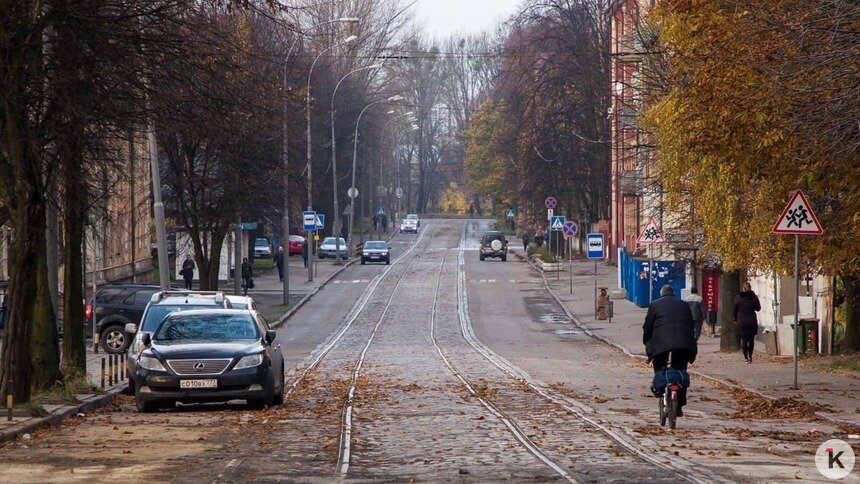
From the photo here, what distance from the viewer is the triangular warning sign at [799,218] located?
19.2m

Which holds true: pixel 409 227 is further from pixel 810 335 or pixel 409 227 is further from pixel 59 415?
pixel 59 415

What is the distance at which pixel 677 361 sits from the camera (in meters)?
15.4

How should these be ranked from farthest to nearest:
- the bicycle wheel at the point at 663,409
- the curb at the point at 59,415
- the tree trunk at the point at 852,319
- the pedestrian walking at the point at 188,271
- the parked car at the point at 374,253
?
the parked car at the point at 374,253
the pedestrian walking at the point at 188,271
the tree trunk at the point at 852,319
the bicycle wheel at the point at 663,409
the curb at the point at 59,415

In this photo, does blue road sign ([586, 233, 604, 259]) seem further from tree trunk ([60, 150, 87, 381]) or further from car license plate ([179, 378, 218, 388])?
car license plate ([179, 378, 218, 388])

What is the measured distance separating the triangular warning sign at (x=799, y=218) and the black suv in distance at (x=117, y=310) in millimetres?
20182

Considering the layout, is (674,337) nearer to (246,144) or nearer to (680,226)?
(680,226)

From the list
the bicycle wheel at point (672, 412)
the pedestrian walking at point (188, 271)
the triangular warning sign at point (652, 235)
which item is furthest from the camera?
the pedestrian walking at point (188, 271)

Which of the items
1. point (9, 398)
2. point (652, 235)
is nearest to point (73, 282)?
point (9, 398)

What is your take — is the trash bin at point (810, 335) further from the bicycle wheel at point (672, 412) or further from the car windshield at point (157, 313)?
→ the bicycle wheel at point (672, 412)

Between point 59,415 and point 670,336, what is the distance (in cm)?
747

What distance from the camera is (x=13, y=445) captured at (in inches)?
553

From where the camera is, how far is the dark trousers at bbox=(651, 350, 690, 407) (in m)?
15.3

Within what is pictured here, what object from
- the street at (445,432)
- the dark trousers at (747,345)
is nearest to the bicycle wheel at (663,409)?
the street at (445,432)

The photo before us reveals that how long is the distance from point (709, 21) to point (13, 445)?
11341 mm
